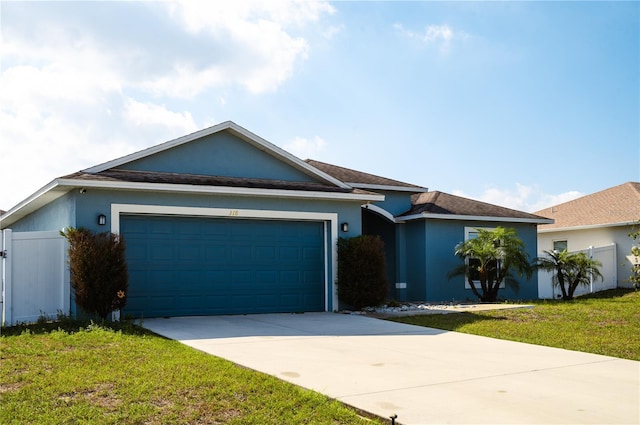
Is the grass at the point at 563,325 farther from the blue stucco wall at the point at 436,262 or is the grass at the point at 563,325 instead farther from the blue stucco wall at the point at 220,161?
the blue stucco wall at the point at 220,161

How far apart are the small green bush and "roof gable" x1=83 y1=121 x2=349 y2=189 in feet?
5.88

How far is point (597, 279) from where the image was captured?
74.1ft

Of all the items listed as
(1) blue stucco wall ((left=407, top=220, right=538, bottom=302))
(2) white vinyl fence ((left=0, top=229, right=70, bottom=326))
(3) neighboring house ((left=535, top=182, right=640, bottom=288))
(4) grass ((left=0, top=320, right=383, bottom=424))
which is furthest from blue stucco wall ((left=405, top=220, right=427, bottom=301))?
(4) grass ((left=0, top=320, right=383, bottom=424))

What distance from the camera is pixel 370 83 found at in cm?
1479

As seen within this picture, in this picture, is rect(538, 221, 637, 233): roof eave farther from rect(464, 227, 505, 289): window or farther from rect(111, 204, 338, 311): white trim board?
rect(111, 204, 338, 311): white trim board

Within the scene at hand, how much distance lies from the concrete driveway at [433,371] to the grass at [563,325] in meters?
0.59

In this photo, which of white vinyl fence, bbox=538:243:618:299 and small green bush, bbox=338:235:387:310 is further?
white vinyl fence, bbox=538:243:618:299

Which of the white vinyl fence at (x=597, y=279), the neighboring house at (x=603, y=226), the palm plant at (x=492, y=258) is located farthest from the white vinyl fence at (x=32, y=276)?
the neighboring house at (x=603, y=226)

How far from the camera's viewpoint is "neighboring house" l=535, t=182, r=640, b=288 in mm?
23234

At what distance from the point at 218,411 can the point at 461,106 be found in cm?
1183

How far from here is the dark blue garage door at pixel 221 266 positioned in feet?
43.8

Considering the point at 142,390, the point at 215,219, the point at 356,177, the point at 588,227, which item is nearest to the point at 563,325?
the point at 215,219

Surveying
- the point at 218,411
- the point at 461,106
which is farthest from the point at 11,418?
the point at 461,106

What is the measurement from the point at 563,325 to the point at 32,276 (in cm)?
1037
